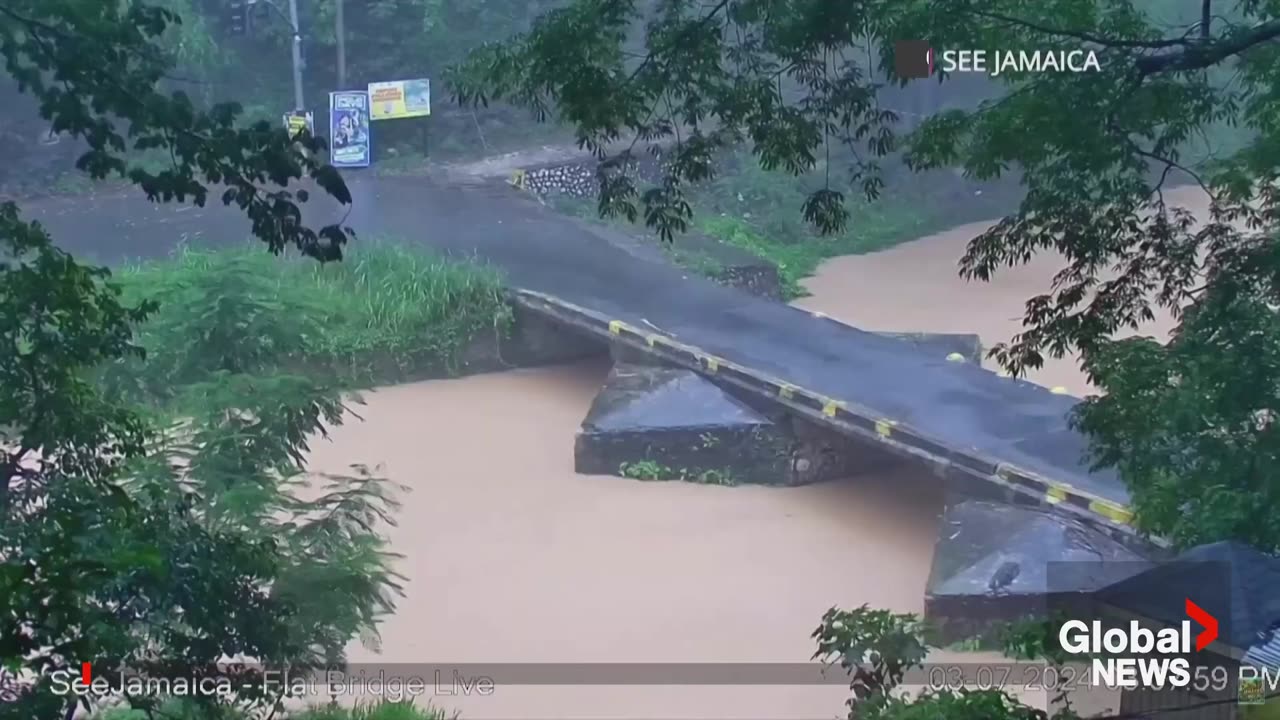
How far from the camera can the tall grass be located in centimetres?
376

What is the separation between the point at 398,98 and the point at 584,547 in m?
3.85

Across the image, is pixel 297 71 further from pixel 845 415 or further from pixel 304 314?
pixel 845 415

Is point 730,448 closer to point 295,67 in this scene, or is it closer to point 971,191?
point 295,67

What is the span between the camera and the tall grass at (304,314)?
12.3 ft

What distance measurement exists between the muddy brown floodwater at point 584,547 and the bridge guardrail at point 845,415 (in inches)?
14.6

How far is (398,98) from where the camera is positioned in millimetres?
8172

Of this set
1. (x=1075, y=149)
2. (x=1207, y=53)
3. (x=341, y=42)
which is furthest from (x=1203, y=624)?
(x=341, y=42)

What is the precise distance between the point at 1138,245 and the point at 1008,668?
1.15m

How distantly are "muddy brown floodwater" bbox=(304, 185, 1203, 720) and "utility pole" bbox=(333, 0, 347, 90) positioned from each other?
7.20ft

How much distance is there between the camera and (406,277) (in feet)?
23.3

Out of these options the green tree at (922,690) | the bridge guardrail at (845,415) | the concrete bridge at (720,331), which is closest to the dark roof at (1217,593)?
the green tree at (922,690)

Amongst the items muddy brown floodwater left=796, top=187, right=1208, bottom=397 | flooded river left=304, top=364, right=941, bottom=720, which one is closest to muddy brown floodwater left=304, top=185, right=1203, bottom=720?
flooded river left=304, top=364, right=941, bottom=720

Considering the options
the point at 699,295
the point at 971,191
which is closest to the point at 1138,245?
the point at 699,295

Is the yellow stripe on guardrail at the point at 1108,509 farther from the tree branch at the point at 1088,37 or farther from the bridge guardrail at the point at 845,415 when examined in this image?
the tree branch at the point at 1088,37
